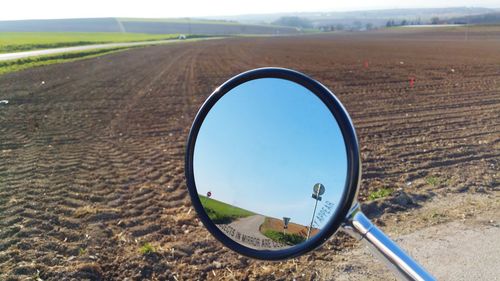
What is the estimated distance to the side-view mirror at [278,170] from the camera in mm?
1497

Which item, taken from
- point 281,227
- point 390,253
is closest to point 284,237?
point 281,227

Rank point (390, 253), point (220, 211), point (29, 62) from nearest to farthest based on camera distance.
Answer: point (390, 253) < point (220, 211) < point (29, 62)

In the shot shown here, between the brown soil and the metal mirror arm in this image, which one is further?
the brown soil

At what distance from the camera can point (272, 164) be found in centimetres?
175

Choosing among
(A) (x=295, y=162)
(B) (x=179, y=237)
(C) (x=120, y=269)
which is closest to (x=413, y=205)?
(B) (x=179, y=237)

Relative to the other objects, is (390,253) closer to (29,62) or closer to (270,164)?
(270,164)

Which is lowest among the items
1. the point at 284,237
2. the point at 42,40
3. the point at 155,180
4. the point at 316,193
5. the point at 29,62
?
the point at 155,180

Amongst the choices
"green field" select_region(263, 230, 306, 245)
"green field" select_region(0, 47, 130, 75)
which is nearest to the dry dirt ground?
"green field" select_region(263, 230, 306, 245)

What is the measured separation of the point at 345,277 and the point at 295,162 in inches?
80.3

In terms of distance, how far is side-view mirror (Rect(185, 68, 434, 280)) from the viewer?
150cm

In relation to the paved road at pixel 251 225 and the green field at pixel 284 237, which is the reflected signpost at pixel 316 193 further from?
the paved road at pixel 251 225

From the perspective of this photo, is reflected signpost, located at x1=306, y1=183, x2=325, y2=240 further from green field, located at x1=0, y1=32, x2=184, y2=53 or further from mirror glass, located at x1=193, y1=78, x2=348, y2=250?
green field, located at x1=0, y1=32, x2=184, y2=53

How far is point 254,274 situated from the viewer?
346 cm

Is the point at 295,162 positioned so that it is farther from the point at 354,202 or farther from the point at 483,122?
the point at 483,122
